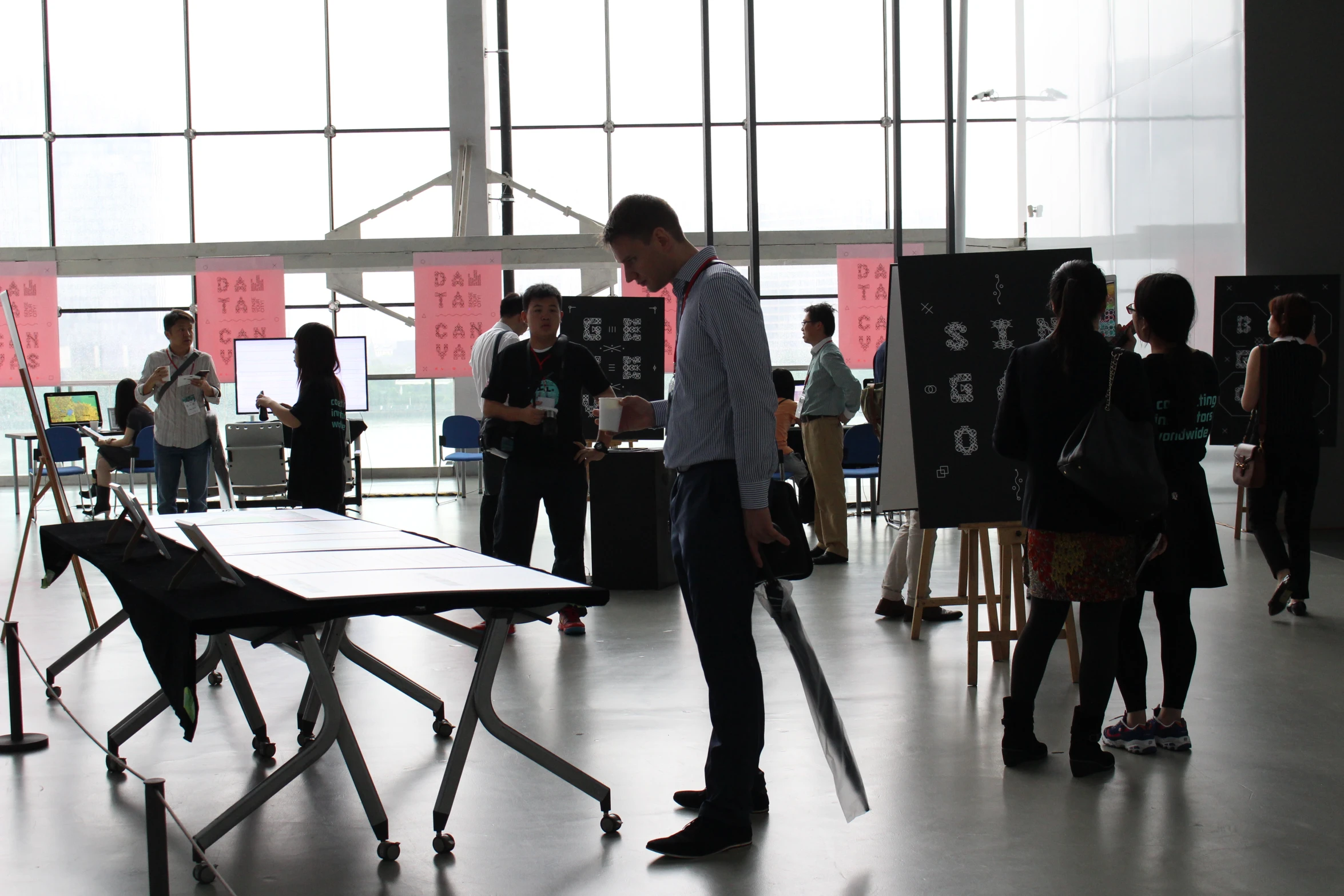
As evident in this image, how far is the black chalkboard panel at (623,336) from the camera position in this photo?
810cm

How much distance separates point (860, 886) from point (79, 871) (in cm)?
169

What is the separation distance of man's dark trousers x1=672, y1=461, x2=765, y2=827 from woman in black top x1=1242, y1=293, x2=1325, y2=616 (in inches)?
131

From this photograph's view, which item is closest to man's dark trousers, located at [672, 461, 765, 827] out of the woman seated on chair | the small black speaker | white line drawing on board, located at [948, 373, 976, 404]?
white line drawing on board, located at [948, 373, 976, 404]

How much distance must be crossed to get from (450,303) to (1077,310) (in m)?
8.57

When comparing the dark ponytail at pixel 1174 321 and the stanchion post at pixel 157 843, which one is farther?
the dark ponytail at pixel 1174 321

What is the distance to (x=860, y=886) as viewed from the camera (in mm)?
2432

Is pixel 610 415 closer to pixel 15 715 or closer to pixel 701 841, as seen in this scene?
pixel 701 841

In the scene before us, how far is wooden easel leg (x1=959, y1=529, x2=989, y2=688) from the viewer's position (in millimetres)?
4059

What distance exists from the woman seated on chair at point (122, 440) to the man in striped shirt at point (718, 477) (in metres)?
6.74

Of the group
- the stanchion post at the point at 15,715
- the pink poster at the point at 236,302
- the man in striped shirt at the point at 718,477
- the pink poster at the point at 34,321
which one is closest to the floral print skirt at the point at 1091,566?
the man in striped shirt at the point at 718,477

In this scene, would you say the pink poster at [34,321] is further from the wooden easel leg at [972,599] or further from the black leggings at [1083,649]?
the black leggings at [1083,649]

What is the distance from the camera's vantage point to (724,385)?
2.57m

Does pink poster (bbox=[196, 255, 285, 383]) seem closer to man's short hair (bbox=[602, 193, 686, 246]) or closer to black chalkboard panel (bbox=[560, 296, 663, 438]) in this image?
black chalkboard panel (bbox=[560, 296, 663, 438])

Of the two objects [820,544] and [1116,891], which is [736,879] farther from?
[820,544]
